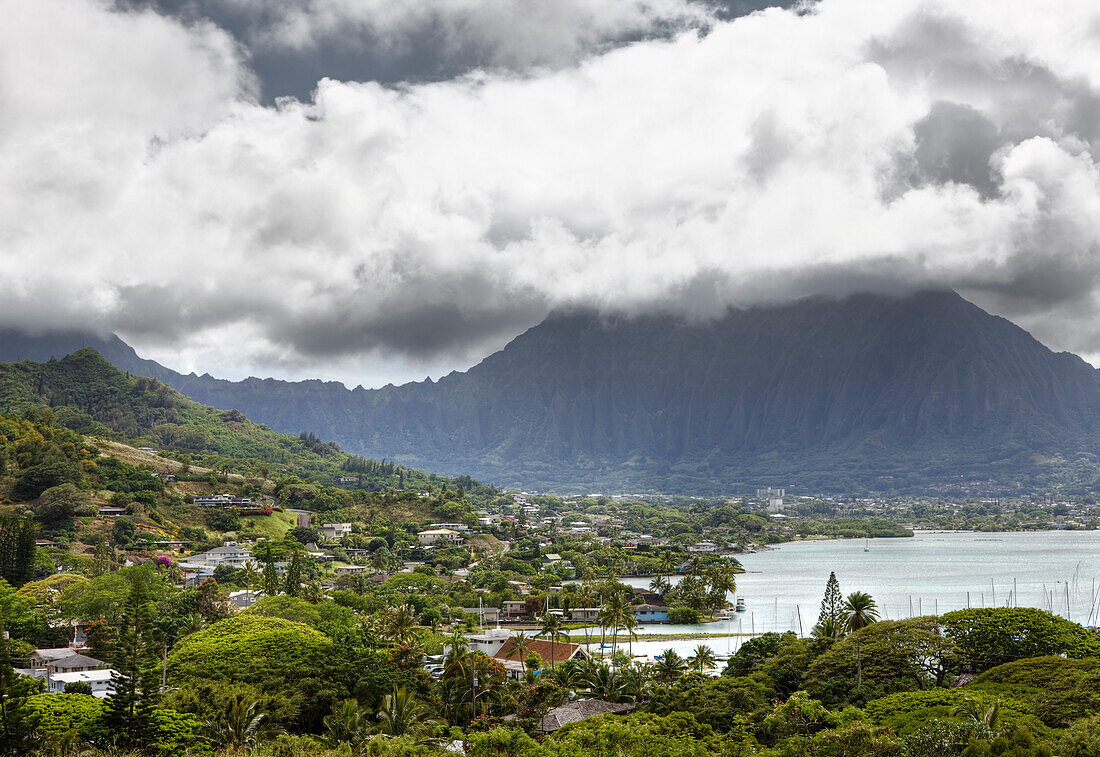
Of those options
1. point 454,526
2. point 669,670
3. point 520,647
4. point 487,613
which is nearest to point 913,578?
point 487,613

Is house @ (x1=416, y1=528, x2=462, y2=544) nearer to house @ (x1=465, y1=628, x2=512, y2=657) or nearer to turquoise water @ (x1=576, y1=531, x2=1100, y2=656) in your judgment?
turquoise water @ (x1=576, y1=531, x2=1100, y2=656)

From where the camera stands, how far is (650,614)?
256ft

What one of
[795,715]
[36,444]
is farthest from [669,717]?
[36,444]

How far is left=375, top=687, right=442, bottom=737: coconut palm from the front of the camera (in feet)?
98.9

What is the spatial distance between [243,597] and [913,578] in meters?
73.1

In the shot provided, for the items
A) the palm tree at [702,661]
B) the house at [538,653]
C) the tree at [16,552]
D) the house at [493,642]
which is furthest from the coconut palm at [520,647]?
the tree at [16,552]

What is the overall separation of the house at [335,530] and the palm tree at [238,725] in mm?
74677

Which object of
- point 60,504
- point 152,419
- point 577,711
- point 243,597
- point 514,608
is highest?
point 152,419

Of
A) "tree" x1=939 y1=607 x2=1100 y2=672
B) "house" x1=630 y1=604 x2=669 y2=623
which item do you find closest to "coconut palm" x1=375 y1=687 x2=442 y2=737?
"tree" x1=939 y1=607 x2=1100 y2=672

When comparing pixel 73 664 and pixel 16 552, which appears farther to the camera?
pixel 16 552

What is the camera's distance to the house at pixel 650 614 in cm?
7731

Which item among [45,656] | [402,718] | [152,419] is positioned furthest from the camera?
[152,419]

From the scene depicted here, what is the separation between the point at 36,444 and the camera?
9431 cm

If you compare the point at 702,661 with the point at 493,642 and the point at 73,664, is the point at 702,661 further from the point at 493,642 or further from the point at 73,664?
the point at 73,664
